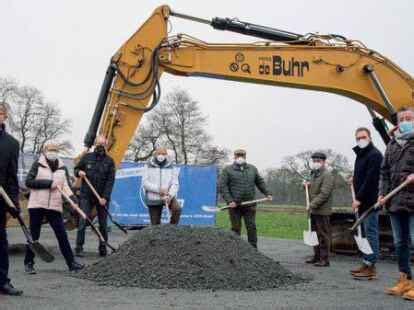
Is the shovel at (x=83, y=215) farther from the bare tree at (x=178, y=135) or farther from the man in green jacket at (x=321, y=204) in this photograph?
the bare tree at (x=178, y=135)

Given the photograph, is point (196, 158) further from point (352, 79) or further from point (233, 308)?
point (233, 308)

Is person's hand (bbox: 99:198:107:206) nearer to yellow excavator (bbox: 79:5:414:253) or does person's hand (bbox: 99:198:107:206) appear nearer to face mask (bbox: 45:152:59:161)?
yellow excavator (bbox: 79:5:414:253)

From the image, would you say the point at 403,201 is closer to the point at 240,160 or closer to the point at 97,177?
the point at 240,160

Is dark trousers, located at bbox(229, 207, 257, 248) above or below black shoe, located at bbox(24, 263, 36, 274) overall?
above

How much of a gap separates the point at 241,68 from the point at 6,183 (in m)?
5.81

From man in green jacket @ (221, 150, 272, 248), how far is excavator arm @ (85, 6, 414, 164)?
176 cm

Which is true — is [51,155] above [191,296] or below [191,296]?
above

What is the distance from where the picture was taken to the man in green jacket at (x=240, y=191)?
1114 cm

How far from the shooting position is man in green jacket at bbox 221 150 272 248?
36.6ft

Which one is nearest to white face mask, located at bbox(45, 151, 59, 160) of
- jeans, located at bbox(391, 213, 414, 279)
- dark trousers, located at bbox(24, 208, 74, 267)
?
dark trousers, located at bbox(24, 208, 74, 267)

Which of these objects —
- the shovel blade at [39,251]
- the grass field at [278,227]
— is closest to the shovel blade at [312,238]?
the shovel blade at [39,251]

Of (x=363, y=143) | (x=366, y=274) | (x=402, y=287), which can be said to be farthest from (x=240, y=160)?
(x=402, y=287)

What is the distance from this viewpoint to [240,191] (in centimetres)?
1115

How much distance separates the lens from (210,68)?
11.3 meters
